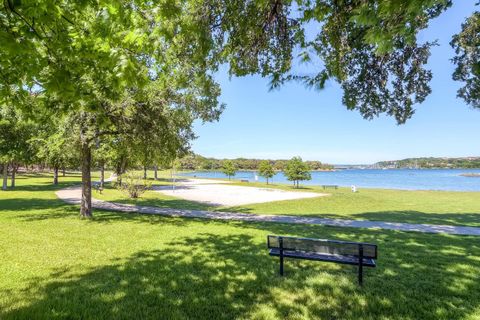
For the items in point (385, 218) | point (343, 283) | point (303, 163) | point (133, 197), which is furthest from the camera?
point (303, 163)

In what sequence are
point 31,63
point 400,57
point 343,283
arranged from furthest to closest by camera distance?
point 400,57 < point 343,283 < point 31,63

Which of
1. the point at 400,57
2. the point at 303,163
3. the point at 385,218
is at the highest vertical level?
the point at 400,57

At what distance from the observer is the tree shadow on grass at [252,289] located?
4176 millimetres

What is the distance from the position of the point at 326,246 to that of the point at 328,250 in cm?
8

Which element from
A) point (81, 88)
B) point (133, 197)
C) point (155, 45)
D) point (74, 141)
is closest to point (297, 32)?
point (155, 45)

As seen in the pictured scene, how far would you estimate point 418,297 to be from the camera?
4660 mm

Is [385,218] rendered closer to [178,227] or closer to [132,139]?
[178,227]

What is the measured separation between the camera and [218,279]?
17.9ft

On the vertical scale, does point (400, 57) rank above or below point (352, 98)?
above

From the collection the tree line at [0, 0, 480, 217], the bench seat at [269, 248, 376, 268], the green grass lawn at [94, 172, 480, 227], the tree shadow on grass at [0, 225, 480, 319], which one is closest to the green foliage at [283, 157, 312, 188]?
the green grass lawn at [94, 172, 480, 227]

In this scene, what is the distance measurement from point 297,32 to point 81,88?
14.1 feet

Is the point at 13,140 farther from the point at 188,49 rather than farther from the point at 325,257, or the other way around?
the point at 325,257

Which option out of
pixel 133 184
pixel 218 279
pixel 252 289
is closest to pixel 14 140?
pixel 133 184

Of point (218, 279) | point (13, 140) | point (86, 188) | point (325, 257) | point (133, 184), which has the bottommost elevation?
point (218, 279)
